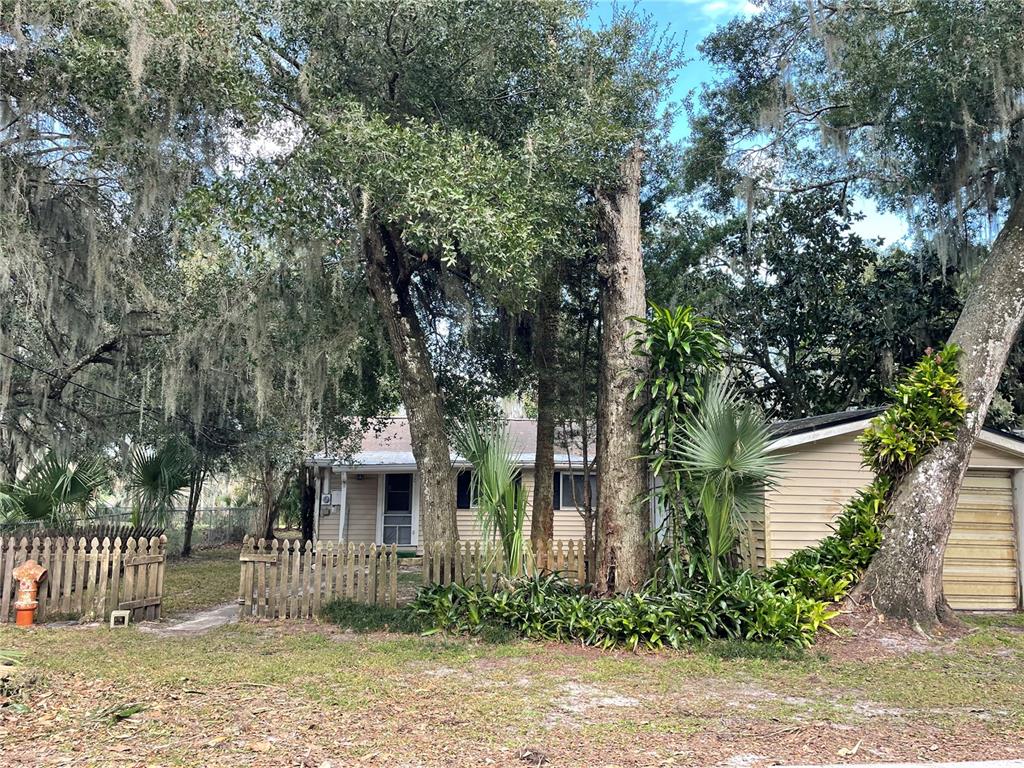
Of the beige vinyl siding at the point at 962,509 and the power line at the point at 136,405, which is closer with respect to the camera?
the beige vinyl siding at the point at 962,509

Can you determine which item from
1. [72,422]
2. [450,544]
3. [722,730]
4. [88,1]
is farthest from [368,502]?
[722,730]

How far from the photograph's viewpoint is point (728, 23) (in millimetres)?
11195

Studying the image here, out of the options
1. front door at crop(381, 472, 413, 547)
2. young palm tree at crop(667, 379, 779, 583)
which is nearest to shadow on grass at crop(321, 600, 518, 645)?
young palm tree at crop(667, 379, 779, 583)

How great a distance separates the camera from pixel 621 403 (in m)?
8.27

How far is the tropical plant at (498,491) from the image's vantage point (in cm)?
752

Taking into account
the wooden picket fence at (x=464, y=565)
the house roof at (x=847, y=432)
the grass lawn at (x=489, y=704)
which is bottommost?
the grass lawn at (x=489, y=704)

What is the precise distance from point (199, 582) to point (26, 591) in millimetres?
4656

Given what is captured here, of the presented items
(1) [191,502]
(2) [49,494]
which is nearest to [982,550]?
(2) [49,494]

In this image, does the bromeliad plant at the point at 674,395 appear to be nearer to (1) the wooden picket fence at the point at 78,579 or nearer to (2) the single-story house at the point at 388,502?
(1) the wooden picket fence at the point at 78,579

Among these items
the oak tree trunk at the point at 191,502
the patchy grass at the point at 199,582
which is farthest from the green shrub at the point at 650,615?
the oak tree trunk at the point at 191,502

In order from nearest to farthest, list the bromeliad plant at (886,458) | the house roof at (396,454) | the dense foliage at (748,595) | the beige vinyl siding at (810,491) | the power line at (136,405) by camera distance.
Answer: the dense foliage at (748,595) < the bromeliad plant at (886,458) < the beige vinyl siding at (810,491) < the power line at (136,405) < the house roof at (396,454)

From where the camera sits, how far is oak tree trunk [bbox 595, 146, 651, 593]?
8.04 m

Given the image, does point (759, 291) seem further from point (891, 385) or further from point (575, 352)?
point (575, 352)

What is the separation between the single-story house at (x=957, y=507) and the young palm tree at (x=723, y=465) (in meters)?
2.28
